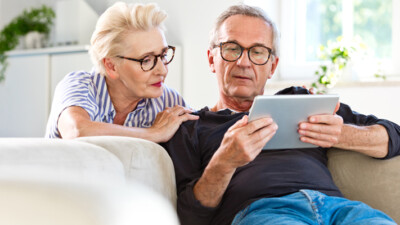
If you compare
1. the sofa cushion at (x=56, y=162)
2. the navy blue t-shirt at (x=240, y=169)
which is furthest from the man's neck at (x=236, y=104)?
the sofa cushion at (x=56, y=162)

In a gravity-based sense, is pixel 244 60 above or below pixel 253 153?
above

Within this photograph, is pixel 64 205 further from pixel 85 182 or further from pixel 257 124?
pixel 257 124

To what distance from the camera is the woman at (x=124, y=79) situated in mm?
1672

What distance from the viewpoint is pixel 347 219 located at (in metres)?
1.28

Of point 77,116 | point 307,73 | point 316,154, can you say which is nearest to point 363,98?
point 307,73

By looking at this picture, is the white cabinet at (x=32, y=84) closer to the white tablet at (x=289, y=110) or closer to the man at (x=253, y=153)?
the man at (x=253, y=153)

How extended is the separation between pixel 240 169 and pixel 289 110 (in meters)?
0.32

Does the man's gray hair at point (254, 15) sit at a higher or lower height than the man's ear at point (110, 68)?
higher

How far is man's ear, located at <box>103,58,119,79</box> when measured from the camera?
180 cm

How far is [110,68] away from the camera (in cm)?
182

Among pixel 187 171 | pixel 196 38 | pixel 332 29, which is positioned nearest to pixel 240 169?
pixel 187 171

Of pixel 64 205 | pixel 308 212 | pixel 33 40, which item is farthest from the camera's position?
pixel 33 40

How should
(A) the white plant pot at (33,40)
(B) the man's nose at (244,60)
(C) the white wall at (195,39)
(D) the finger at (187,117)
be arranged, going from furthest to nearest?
(A) the white plant pot at (33,40)
(C) the white wall at (195,39)
(B) the man's nose at (244,60)
(D) the finger at (187,117)

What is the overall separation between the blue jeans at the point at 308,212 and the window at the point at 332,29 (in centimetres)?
187
